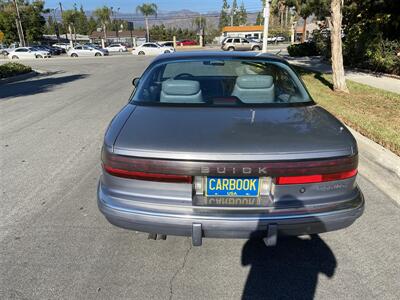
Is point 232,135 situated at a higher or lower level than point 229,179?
higher

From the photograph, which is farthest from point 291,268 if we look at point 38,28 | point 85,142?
point 38,28

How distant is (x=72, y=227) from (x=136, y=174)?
139cm

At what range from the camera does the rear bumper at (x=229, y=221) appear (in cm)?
231

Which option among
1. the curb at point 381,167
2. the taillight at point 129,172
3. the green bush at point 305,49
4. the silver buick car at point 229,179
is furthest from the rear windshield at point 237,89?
the green bush at point 305,49

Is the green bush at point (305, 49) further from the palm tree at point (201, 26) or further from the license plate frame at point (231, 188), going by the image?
the palm tree at point (201, 26)

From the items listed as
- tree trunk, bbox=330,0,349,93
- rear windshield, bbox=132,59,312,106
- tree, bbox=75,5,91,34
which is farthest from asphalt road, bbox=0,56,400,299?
tree, bbox=75,5,91,34

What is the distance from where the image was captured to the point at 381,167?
459 centimetres

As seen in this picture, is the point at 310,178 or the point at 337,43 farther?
the point at 337,43

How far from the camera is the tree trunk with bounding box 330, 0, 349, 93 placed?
920cm

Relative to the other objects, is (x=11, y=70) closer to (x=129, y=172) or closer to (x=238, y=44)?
(x=129, y=172)

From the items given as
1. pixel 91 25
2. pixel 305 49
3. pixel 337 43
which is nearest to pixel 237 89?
pixel 337 43

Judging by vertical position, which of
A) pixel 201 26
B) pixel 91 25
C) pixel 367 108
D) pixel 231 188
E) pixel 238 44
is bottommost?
pixel 238 44

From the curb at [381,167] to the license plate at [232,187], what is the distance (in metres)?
2.39

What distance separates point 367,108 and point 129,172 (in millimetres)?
6874
